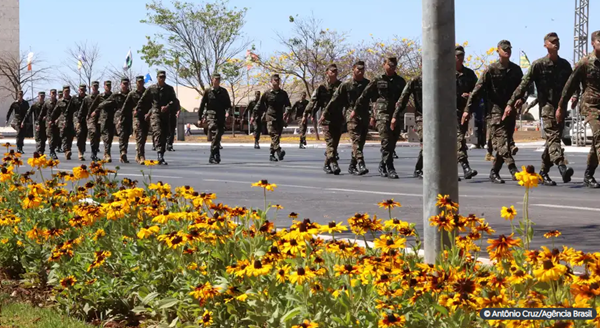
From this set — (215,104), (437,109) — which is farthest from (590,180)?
(215,104)

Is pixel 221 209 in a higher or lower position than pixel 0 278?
higher

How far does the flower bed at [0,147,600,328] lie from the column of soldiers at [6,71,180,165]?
16.1m

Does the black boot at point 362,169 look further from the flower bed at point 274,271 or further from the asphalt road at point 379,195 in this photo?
the flower bed at point 274,271

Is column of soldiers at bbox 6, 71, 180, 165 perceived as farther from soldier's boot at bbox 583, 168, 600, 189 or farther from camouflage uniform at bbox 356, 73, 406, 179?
soldier's boot at bbox 583, 168, 600, 189

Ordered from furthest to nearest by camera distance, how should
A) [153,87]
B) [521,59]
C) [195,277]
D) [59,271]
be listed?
[521,59], [153,87], [59,271], [195,277]

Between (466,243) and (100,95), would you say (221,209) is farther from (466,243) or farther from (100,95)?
(100,95)

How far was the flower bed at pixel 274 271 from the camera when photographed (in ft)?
14.2

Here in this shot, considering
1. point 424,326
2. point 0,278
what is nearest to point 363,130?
point 0,278

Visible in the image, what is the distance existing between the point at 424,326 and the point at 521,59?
5958cm

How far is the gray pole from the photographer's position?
19.8ft

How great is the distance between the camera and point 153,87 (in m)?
24.6

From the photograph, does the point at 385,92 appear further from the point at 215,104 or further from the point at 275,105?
the point at 275,105

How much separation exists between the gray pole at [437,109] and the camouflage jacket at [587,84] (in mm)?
8236

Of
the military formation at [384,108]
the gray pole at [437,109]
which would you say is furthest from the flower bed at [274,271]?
the military formation at [384,108]
